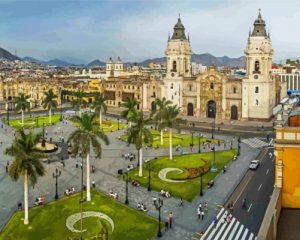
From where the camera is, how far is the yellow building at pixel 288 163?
21453 millimetres

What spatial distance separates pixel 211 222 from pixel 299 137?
56.5 feet

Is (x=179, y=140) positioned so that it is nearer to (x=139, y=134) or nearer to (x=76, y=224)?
(x=139, y=134)

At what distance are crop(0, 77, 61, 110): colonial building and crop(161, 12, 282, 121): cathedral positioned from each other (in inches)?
1648

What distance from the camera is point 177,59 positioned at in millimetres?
100250

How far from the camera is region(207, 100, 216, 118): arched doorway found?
96.2 metres

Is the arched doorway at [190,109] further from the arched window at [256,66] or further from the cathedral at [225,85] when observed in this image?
the arched window at [256,66]

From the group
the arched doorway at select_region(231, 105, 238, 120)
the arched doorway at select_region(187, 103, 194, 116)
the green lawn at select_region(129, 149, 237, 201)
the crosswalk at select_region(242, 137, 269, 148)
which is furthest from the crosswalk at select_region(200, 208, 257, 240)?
the arched doorway at select_region(187, 103, 194, 116)

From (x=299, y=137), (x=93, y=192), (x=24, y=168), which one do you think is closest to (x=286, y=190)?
(x=299, y=137)

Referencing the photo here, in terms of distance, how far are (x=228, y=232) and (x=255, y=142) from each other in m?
37.3

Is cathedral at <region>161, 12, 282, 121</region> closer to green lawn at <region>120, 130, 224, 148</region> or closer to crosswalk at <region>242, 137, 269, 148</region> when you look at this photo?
crosswalk at <region>242, 137, 269, 148</region>

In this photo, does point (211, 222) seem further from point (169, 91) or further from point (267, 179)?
point (169, 91)

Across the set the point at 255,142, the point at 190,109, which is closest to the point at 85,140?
the point at 255,142

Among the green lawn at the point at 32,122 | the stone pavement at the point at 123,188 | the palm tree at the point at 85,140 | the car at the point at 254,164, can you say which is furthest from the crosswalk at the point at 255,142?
the green lawn at the point at 32,122

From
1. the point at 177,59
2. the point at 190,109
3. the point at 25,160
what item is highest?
the point at 177,59
